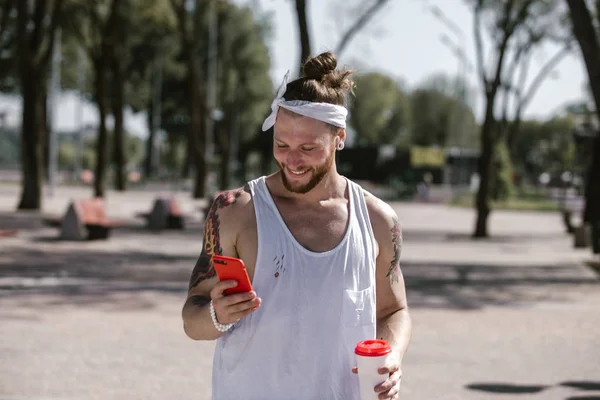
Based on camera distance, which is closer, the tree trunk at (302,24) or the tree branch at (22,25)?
the tree trunk at (302,24)

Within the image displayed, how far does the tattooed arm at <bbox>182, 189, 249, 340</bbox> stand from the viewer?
265cm

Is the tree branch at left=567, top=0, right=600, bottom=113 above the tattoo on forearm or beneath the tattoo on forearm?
above

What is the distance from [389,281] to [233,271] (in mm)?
707

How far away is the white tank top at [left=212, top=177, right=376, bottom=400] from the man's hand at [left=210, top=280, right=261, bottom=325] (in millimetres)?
130

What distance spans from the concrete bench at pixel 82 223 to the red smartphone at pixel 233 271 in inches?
584

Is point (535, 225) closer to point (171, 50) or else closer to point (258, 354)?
point (258, 354)

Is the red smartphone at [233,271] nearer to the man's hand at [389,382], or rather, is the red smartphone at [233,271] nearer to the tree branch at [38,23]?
the man's hand at [389,382]

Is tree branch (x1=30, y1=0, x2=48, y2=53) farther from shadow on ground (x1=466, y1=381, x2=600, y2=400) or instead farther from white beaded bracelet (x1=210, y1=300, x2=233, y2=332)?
white beaded bracelet (x1=210, y1=300, x2=233, y2=332)

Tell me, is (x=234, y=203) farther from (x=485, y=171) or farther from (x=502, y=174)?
(x=502, y=174)

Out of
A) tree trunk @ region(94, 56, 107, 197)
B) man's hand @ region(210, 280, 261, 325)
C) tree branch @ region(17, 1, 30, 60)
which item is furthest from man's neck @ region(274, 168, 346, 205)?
tree trunk @ region(94, 56, 107, 197)

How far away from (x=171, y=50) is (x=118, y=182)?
946 inches

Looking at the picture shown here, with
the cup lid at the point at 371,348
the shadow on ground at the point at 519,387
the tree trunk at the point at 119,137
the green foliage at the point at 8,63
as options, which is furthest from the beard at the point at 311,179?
the green foliage at the point at 8,63

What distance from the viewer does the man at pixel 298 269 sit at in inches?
102

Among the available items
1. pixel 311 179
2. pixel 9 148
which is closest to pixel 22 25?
pixel 311 179
